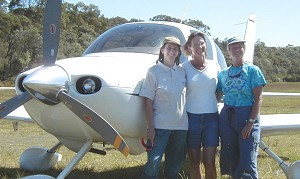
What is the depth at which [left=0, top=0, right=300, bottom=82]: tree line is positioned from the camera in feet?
184

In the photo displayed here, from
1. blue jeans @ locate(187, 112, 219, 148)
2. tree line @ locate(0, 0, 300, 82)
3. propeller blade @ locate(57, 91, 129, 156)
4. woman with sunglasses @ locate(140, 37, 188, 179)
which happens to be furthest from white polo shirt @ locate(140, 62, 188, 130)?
tree line @ locate(0, 0, 300, 82)

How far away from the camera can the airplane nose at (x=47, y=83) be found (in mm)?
4121

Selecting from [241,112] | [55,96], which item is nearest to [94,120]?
[55,96]

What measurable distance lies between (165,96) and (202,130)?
58 centimetres

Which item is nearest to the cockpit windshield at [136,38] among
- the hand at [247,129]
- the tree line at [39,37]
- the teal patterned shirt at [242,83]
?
the teal patterned shirt at [242,83]

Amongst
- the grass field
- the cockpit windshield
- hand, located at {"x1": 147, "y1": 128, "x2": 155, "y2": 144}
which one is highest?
the cockpit windshield

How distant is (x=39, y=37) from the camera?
2361 inches

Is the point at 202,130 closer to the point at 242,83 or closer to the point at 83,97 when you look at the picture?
the point at 242,83

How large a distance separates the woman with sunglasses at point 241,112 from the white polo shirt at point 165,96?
1.68 feet

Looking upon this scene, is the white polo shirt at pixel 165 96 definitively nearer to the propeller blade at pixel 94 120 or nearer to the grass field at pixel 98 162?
the propeller blade at pixel 94 120

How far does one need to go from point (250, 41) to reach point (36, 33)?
2137 inches

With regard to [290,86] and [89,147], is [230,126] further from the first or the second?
[290,86]

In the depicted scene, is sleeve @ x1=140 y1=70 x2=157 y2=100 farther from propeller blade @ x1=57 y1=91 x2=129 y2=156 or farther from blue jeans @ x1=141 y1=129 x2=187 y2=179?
propeller blade @ x1=57 y1=91 x2=129 y2=156

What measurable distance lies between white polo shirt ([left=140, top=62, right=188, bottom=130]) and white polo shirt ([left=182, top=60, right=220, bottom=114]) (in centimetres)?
11
